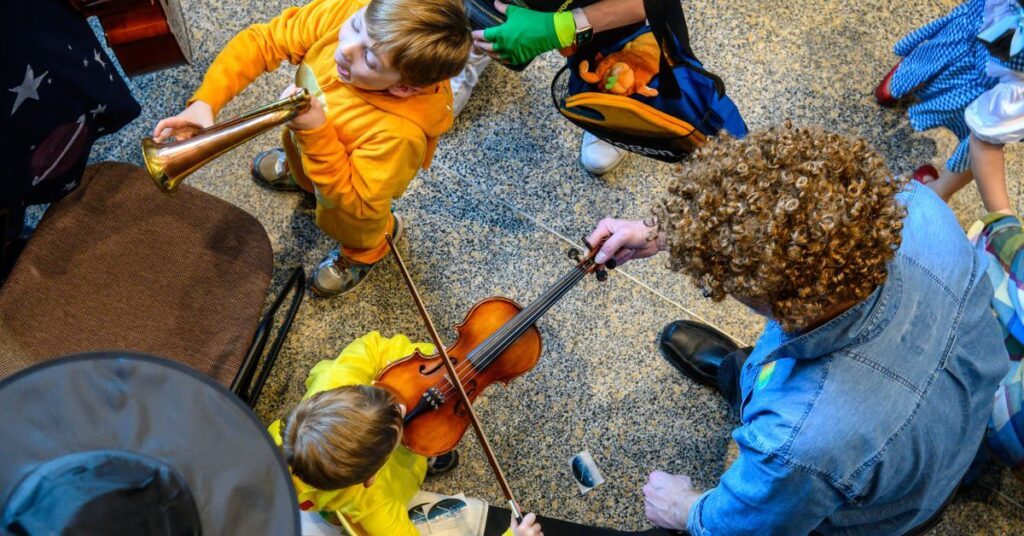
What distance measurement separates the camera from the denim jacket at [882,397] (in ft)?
3.77

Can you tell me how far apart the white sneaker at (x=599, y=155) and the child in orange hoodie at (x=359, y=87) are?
2.02ft

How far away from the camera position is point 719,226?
111cm

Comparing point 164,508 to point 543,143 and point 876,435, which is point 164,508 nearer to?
point 876,435

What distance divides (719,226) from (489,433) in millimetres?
1032

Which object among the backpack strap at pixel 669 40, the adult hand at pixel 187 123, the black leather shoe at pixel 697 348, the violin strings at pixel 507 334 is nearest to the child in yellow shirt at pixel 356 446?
the violin strings at pixel 507 334

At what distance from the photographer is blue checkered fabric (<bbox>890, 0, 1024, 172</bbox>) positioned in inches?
72.0

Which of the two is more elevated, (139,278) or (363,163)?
(363,163)

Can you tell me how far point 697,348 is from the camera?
2.00 metres

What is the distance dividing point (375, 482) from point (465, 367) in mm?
301

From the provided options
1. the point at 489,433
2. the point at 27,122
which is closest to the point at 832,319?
the point at 489,433

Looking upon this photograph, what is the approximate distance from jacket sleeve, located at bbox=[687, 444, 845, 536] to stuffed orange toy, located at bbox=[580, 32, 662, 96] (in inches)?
35.7

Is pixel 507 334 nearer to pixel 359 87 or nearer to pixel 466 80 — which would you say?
pixel 359 87

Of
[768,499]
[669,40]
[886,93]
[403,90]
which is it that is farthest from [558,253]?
[886,93]

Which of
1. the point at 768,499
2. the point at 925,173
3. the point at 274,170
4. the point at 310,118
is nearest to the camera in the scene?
the point at 768,499
